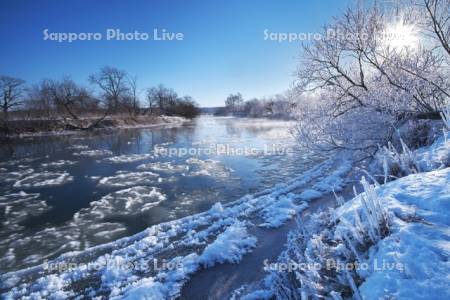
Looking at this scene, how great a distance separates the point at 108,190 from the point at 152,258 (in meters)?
5.17

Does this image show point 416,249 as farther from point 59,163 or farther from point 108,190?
point 59,163

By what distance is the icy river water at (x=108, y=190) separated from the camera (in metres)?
6.00

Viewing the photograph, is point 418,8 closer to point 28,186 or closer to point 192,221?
point 192,221

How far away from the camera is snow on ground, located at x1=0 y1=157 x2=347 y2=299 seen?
13.1ft

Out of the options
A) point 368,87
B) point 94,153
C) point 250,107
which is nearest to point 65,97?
point 94,153

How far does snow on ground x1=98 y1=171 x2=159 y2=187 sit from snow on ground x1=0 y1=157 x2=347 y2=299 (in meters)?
3.04

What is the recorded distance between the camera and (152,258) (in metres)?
4.82

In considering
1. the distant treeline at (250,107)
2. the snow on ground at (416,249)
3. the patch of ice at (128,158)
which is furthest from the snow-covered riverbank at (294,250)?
the distant treeline at (250,107)

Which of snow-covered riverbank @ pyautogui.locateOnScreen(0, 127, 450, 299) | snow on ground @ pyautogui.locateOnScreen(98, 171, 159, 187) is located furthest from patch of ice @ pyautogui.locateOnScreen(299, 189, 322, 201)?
snow on ground @ pyautogui.locateOnScreen(98, 171, 159, 187)

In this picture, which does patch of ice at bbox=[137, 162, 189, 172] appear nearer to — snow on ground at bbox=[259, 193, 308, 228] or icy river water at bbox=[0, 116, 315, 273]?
icy river water at bbox=[0, 116, 315, 273]

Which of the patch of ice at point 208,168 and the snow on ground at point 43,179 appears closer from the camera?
the snow on ground at point 43,179

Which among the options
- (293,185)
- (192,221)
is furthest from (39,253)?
(293,185)

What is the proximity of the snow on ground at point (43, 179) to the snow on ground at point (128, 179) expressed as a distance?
167 cm

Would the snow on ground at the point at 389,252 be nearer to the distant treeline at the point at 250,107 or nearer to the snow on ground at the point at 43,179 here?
the snow on ground at the point at 43,179
